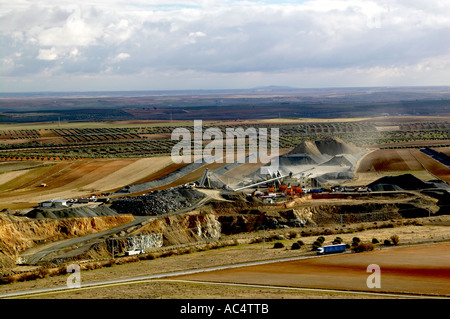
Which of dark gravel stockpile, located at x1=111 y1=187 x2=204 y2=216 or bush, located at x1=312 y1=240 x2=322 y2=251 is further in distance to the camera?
dark gravel stockpile, located at x1=111 y1=187 x2=204 y2=216

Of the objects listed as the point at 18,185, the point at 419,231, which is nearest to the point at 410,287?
the point at 419,231

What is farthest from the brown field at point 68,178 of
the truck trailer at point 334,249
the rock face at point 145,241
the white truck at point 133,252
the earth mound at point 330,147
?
the truck trailer at point 334,249

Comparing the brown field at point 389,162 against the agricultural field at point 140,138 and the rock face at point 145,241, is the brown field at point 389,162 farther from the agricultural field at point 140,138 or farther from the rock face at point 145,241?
the rock face at point 145,241

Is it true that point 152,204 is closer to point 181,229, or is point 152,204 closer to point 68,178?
point 181,229

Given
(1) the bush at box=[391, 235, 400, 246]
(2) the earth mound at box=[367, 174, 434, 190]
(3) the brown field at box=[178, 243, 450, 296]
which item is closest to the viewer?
(3) the brown field at box=[178, 243, 450, 296]

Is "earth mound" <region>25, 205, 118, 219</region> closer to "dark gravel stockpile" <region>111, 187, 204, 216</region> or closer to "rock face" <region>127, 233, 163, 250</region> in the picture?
"dark gravel stockpile" <region>111, 187, 204, 216</region>

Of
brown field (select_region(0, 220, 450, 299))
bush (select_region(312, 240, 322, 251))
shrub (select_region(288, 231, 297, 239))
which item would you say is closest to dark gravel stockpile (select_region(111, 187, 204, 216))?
brown field (select_region(0, 220, 450, 299))

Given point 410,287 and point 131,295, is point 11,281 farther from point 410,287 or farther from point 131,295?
point 410,287

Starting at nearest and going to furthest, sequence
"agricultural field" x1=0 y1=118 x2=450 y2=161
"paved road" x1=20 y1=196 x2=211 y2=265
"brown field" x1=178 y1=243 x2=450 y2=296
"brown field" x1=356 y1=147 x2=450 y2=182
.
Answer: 1. "brown field" x1=178 y1=243 x2=450 y2=296
2. "paved road" x1=20 y1=196 x2=211 y2=265
3. "brown field" x1=356 y1=147 x2=450 y2=182
4. "agricultural field" x1=0 y1=118 x2=450 y2=161
